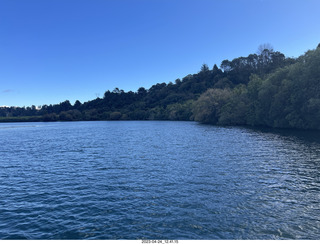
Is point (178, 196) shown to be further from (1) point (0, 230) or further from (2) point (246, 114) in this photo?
(2) point (246, 114)

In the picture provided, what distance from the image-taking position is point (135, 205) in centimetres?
1684

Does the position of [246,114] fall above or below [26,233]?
above

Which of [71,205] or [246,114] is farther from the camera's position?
[246,114]

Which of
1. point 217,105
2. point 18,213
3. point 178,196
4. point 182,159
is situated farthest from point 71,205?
point 217,105

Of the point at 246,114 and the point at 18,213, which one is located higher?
the point at 246,114

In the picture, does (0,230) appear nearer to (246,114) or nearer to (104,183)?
(104,183)

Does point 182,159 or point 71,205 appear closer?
point 71,205

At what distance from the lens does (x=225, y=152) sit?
125ft

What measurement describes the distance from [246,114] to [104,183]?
103 meters

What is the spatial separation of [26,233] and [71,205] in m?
4.30

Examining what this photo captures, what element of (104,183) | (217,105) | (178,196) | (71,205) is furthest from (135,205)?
(217,105)
